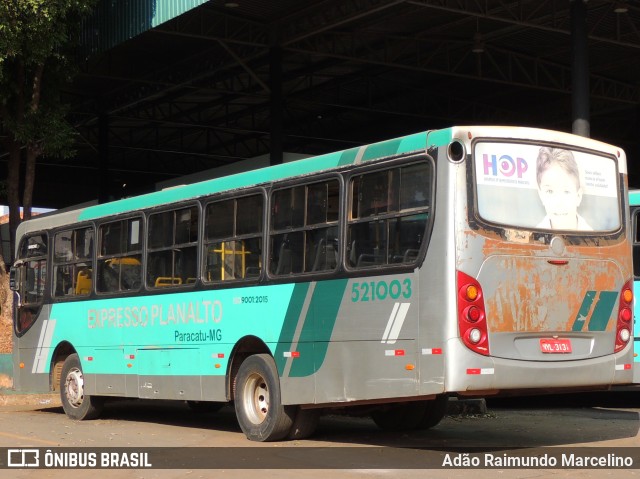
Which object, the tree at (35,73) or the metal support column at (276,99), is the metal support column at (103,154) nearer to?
the metal support column at (276,99)

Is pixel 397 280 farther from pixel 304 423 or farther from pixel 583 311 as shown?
pixel 304 423

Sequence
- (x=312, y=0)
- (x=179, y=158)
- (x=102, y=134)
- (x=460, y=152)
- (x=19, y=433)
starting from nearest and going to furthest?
(x=460, y=152), (x=19, y=433), (x=312, y=0), (x=102, y=134), (x=179, y=158)

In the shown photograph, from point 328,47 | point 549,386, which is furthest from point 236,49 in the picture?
point 549,386

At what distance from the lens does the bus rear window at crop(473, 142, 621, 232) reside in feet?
35.3

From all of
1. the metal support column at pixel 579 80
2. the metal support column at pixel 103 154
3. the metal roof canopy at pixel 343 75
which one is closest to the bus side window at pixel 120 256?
the metal support column at pixel 579 80

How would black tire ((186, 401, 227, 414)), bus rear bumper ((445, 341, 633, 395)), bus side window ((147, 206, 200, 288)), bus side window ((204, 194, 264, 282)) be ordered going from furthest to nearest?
black tire ((186, 401, 227, 414))
bus side window ((147, 206, 200, 288))
bus side window ((204, 194, 264, 282))
bus rear bumper ((445, 341, 633, 395))

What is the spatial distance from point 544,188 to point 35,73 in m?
17.3

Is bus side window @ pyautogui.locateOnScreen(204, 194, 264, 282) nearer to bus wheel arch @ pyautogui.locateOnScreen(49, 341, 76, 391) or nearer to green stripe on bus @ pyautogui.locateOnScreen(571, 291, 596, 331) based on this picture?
green stripe on bus @ pyautogui.locateOnScreen(571, 291, 596, 331)

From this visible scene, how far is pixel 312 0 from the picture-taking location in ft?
86.9

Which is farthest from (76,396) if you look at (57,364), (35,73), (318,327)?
(35,73)

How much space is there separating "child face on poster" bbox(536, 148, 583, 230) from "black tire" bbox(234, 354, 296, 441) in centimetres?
364

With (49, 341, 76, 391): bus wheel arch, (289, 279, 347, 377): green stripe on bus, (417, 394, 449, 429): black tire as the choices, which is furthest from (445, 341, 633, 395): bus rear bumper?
(49, 341, 76, 391): bus wheel arch

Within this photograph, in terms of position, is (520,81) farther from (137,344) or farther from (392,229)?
(392,229)

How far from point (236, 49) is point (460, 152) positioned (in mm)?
20742
